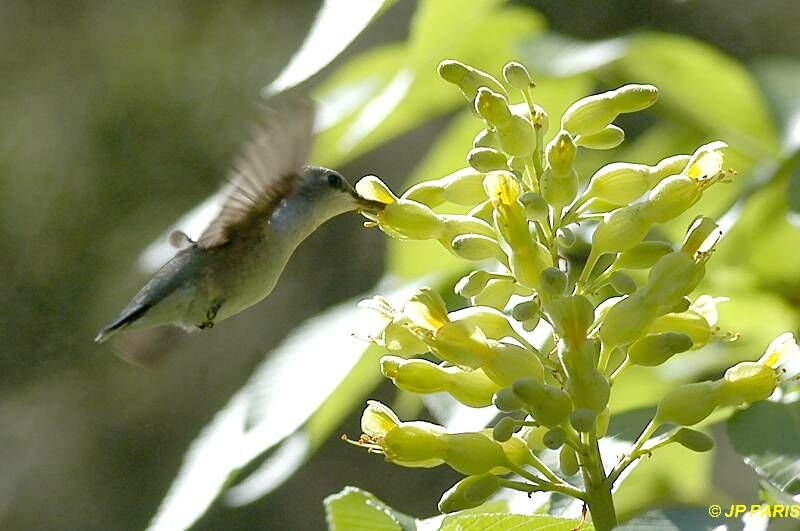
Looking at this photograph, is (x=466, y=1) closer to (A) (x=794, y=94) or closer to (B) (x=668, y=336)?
(A) (x=794, y=94)

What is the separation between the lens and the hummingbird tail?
1793 mm

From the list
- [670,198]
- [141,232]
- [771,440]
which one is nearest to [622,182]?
[670,198]

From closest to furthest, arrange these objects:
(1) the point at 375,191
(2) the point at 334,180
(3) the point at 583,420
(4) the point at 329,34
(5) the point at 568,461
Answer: (3) the point at 583,420 < (5) the point at 568,461 < (4) the point at 329,34 < (1) the point at 375,191 < (2) the point at 334,180

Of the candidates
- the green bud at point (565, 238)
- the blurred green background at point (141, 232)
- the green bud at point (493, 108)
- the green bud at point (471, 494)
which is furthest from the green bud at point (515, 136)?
the blurred green background at point (141, 232)

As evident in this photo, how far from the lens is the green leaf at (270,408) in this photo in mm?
1661

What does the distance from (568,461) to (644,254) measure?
31 cm

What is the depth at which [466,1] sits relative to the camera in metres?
2.07

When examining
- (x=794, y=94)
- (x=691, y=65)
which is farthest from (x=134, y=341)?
(x=794, y=94)

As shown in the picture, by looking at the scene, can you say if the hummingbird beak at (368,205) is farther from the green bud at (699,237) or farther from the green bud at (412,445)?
the green bud at (699,237)

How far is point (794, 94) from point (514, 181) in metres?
1.11

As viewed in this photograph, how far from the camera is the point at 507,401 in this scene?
1.34 meters

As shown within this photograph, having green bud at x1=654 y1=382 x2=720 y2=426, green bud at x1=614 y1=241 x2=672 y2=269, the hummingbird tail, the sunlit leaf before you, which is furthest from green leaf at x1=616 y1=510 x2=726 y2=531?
the hummingbird tail

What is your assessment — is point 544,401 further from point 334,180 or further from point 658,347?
point 334,180

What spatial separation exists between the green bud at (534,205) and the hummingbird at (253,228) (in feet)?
0.98
